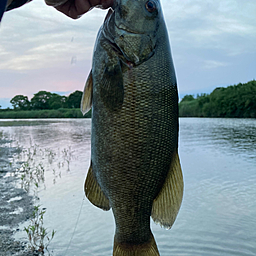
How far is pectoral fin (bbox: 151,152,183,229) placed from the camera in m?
2.13

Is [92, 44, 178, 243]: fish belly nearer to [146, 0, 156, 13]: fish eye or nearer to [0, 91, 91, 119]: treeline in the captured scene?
[146, 0, 156, 13]: fish eye

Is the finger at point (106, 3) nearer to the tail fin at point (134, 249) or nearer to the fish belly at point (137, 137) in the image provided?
the fish belly at point (137, 137)

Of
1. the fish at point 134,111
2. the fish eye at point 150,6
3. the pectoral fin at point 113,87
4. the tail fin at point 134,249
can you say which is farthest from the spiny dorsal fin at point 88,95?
the tail fin at point 134,249

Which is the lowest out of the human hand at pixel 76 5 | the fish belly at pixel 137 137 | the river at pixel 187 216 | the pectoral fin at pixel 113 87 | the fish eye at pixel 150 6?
the river at pixel 187 216

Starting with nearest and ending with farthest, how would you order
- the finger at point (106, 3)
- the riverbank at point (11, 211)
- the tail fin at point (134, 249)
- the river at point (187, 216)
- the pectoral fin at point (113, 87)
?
the pectoral fin at point (113, 87) < the tail fin at point (134, 249) < the finger at point (106, 3) < the riverbank at point (11, 211) < the river at point (187, 216)

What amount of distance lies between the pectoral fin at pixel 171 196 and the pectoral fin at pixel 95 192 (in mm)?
414

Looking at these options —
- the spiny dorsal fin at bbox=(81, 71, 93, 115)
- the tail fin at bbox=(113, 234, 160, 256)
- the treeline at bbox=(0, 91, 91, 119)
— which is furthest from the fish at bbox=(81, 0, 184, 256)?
the treeline at bbox=(0, 91, 91, 119)

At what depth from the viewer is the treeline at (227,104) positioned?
5838cm

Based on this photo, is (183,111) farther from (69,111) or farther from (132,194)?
(132,194)

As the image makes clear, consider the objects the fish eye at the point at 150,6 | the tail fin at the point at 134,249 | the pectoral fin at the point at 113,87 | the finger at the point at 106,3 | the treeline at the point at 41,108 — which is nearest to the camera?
the pectoral fin at the point at 113,87

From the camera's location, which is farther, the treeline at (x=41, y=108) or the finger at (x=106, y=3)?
the treeline at (x=41, y=108)

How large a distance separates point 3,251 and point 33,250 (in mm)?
533

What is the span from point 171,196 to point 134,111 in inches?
28.3

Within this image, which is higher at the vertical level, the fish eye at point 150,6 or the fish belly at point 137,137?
the fish eye at point 150,6
